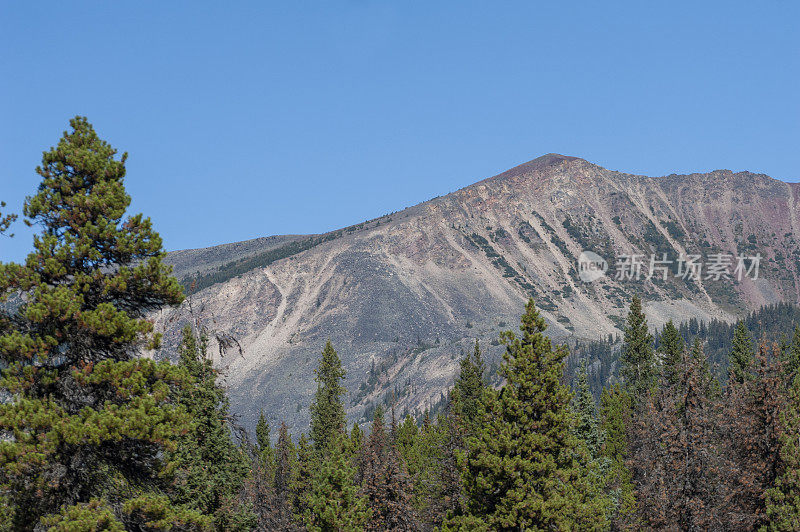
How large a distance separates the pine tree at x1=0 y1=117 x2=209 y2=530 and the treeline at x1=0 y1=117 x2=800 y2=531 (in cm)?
4

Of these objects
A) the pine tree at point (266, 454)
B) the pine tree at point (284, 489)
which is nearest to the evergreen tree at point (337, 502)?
the pine tree at point (284, 489)

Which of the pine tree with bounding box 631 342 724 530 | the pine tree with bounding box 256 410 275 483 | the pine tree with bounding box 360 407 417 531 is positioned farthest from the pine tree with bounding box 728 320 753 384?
the pine tree with bounding box 360 407 417 531

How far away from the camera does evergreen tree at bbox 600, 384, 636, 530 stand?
50781 millimetres

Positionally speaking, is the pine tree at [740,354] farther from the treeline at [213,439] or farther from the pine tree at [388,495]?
the pine tree at [388,495]

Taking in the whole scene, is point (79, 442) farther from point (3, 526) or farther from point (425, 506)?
point (425, 506)

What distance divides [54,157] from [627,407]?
231 feet

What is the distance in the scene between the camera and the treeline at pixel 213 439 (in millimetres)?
17688

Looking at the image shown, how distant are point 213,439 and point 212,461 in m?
0.95

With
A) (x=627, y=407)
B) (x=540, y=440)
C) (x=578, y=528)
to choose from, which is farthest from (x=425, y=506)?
(x=627, y=407)

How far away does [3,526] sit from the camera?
17.8 metres

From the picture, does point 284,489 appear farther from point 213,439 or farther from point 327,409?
point 213,439

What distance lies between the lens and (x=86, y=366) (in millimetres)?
18000

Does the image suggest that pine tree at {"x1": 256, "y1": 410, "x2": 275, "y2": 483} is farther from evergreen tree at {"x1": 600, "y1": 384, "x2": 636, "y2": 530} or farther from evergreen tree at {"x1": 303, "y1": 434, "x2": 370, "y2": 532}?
evergreen tree at {"x1": 303, "y1": 434, "x2": 370, "y2": 532}

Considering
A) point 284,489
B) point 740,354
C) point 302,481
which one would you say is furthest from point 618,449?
point 302,481
